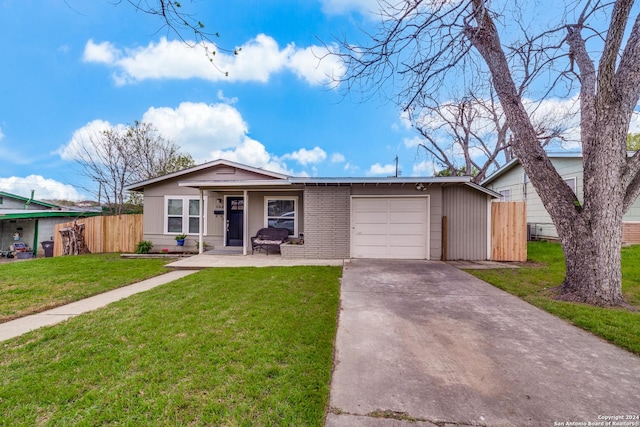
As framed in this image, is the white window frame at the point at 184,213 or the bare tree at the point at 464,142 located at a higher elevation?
the bare tree at the point at 464,142

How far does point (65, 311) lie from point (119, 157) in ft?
47.4

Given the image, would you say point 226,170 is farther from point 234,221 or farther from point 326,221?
point 326,221

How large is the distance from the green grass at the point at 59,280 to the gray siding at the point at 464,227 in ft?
28.1

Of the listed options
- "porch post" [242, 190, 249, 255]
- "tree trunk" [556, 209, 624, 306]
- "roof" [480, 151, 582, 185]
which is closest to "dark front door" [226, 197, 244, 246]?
"porch post" [242, 190, 249, 255]

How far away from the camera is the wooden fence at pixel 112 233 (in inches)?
428

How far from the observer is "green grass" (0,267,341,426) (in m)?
1.83

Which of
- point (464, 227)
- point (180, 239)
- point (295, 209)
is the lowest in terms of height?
point (180, 239)

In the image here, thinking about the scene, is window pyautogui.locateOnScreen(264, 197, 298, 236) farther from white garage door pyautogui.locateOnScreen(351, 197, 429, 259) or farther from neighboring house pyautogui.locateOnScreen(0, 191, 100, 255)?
A: neighboring house pyautogui.locateOnScreen(0, 191, 100, 255)

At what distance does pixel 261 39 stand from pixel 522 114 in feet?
17.8

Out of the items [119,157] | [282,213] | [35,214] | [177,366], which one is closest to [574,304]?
[177,366]

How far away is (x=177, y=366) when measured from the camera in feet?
7.84

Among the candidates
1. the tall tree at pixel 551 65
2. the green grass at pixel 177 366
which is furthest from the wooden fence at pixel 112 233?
the tall tree at pixel 551 65

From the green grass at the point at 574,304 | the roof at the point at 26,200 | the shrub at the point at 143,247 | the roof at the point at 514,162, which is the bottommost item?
the green grass at the point at 574,304

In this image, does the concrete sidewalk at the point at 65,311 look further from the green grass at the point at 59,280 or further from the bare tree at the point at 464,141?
the bare tree at the point at 464,141
